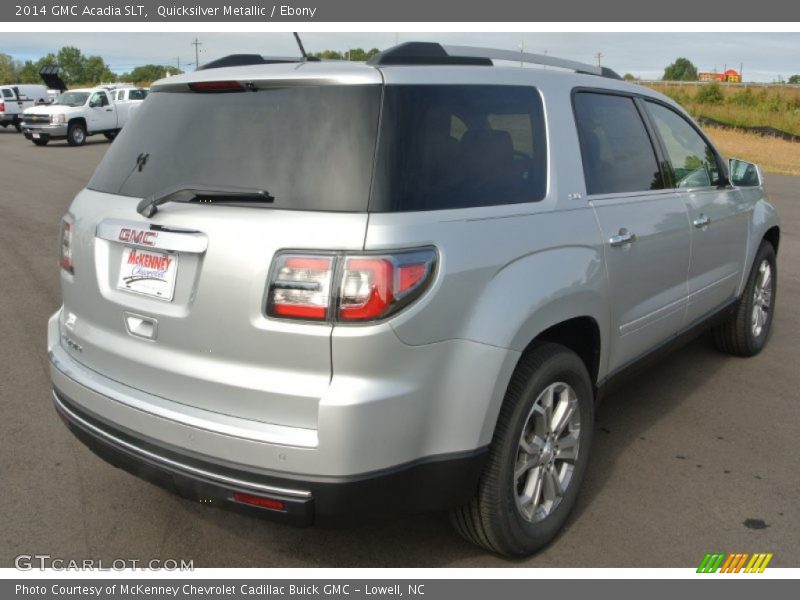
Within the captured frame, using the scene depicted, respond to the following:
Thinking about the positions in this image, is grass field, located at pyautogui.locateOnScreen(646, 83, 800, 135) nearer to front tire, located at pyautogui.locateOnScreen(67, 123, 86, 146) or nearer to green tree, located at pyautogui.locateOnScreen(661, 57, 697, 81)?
front tire, located at pyautogui.locateOnScreen(67, 123, 86, 146)

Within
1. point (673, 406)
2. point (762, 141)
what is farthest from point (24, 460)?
point (762, 141)

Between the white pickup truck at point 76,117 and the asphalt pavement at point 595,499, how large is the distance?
79.6 feet

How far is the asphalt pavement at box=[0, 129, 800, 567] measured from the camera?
Result: 313 cm

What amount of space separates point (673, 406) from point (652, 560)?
70.3 inches

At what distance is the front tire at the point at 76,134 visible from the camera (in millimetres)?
27594

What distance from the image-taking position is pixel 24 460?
152 inches

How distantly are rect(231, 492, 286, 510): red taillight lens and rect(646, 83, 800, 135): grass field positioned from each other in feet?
138

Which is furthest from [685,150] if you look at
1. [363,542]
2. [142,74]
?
[142,74]

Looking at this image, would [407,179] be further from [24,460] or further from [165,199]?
[24,460]

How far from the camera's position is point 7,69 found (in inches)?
4619

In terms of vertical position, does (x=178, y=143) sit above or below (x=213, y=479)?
above

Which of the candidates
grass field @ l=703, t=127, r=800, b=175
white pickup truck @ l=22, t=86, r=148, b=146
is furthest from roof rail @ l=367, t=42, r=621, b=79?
white pickup truck @ l=22, t=86, r=148, b=146

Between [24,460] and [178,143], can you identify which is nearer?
[178,143]

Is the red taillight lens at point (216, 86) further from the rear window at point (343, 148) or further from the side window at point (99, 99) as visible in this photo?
the side window at point (99, 99)
